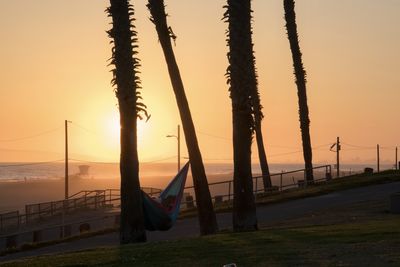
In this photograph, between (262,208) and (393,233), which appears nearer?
(393,233)

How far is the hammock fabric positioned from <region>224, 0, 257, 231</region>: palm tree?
2.70m

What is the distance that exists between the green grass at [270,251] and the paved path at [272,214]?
7.98 m

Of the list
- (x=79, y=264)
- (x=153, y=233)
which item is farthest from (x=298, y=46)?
(x=79, y=264)

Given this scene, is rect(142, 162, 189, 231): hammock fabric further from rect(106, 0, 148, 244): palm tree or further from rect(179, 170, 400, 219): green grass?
rect(179, 170, 400, 219): green grass

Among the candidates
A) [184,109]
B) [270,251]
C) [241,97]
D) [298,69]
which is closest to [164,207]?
[184,109]

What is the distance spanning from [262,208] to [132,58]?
1310cm

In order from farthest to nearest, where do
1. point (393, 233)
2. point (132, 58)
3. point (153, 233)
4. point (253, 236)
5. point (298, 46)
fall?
point (298, 46) → point (153, 233) → point (132, 58) → point (253, 236) → point (393, 233)

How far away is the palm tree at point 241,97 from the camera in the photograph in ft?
67.0

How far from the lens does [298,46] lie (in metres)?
39.0

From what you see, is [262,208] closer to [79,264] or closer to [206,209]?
→ [206,209]

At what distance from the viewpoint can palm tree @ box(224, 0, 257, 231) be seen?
20.4m

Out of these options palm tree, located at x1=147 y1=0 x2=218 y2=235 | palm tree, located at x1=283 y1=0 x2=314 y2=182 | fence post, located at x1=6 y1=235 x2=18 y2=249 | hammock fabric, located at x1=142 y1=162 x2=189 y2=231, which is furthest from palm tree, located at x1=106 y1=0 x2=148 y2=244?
palm tree, located at x1=283 y1=0 x2=314 y2=182

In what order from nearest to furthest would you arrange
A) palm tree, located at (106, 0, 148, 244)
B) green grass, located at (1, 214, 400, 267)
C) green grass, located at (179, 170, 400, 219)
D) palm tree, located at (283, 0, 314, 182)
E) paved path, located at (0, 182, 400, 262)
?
green grass, located at (1, 214, 400, 267), palm tree, located at (106, 0, 148, 244), paved path, located at (0, 182, 400, 262), green grass, located at (179, 170, 400, 219), palm tree, located at (283, 0, 314, 182)

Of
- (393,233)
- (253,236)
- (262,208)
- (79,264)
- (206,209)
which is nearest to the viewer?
(79,264)
